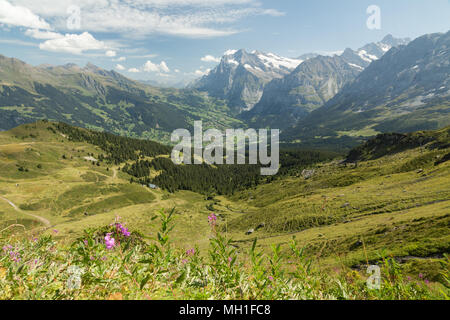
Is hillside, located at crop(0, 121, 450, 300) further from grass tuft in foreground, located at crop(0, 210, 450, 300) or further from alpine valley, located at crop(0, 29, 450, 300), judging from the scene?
grass tuft in foreground, located at crop(0, 210, 450, 300)

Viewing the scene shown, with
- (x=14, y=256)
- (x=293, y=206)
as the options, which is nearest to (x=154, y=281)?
(x=14, y=256)

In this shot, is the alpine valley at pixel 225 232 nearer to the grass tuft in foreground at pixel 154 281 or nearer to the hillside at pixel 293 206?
the grass tuft in foreground at pixel 154 281

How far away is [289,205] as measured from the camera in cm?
9094

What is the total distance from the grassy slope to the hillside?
0.93ft

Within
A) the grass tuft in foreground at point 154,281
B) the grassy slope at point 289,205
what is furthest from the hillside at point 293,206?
the grass tuft in foreground at point 154,281

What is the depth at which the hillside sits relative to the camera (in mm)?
28969

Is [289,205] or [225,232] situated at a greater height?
[225,232]

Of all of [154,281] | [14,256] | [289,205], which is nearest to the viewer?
[154,281]

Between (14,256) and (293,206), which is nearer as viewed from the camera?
(14,256)

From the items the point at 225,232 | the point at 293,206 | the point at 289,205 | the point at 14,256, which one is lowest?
the point at 289,205

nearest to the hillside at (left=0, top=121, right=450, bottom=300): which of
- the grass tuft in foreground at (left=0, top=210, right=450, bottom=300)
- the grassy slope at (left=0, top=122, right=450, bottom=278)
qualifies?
the grassy slope at (left=0, top=122, right=450, bottom=278)

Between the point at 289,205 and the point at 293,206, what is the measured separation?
3314 millimetres

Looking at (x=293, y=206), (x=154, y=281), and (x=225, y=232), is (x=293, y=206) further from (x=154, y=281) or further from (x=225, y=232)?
(x=154, y=281)

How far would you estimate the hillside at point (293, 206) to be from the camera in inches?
1141
